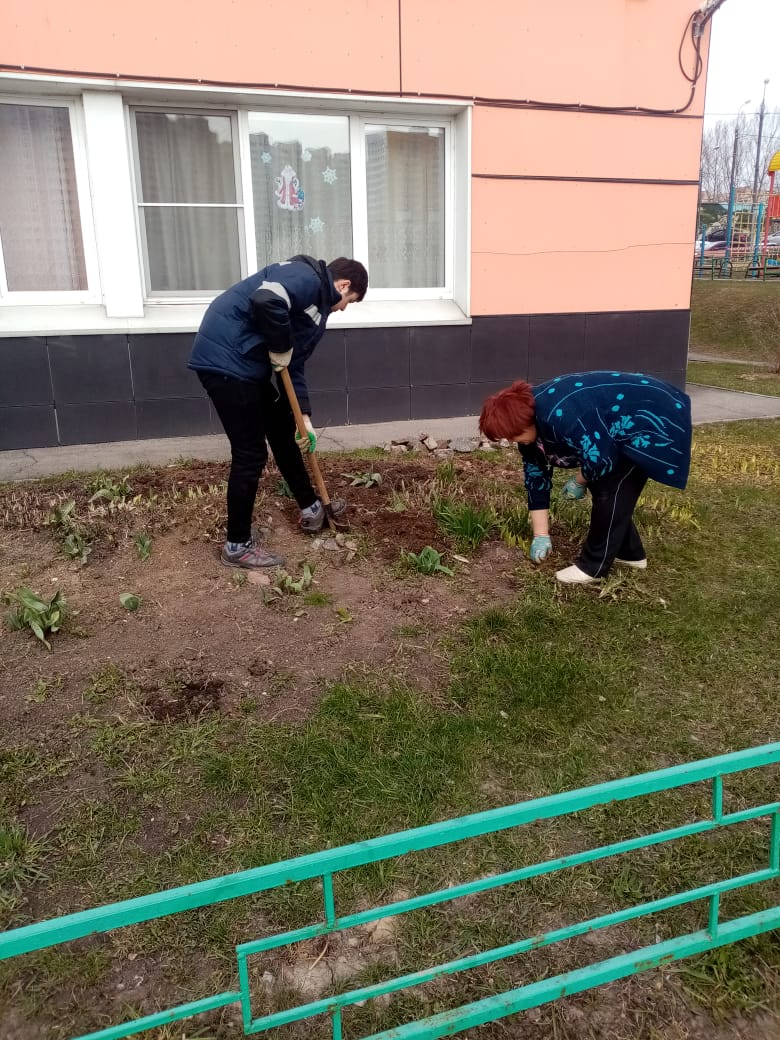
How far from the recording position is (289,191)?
744cm

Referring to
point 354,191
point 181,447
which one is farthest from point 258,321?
point 354,191

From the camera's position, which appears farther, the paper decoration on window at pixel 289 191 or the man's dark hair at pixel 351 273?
the paper decoration on window at pixel 289 191

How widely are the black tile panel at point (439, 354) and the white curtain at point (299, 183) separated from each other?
48.2 inches

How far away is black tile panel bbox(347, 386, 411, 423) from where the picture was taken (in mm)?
7648

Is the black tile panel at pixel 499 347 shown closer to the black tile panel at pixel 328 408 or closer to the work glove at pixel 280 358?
the black tile panel at pixel 328 408

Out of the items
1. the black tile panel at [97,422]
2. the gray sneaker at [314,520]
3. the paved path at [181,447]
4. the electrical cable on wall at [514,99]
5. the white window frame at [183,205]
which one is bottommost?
the paved path at [181,447]

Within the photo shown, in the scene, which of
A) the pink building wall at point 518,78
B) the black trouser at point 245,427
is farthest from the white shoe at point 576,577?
the pink building wall at point 518,78

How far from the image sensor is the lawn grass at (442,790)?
2014mm

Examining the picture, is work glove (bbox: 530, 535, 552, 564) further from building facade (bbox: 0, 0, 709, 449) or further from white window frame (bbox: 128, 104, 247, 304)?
white window frame (bbox: 128, 104, 247, 304)

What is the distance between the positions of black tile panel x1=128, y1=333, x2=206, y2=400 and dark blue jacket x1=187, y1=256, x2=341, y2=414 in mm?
3232

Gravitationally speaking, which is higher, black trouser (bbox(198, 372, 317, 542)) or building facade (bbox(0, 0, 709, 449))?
building facade (bbox(0, 0, 709, 449))

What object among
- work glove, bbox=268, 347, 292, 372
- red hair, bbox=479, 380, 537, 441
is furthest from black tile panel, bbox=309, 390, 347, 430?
red hair, bbox=479, 380, 537, 441

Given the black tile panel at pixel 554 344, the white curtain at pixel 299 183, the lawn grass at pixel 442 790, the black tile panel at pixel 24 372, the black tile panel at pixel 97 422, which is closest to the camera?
the lawn grass at pixel 442 790

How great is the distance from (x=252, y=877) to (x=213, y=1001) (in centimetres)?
29
